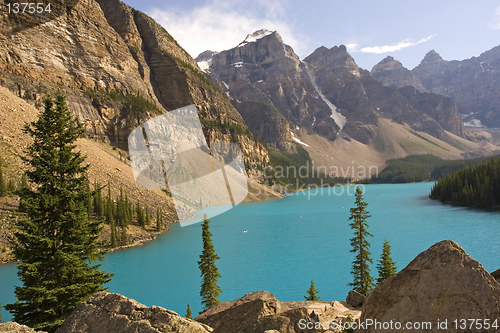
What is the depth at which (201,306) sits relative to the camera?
25.5 meters

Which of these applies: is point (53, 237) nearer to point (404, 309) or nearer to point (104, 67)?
point (404, 309)

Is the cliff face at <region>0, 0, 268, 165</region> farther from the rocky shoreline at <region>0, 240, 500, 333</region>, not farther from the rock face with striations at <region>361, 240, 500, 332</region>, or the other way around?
the rock face with striations at <region>361, 240, 500, 332</region>

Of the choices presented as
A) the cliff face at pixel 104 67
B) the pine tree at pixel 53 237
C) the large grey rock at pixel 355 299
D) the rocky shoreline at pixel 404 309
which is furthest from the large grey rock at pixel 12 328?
the cliff face at pixel 104 67

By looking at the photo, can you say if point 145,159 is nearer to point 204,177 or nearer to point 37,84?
point 204,177

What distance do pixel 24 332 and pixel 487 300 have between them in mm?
8357

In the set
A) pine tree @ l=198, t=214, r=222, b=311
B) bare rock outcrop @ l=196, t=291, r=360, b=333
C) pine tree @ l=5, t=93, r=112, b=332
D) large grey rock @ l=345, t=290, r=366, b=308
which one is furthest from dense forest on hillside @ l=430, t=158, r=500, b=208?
pine tree @ l=5, t=93, r=112, b=332

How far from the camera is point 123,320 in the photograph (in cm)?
614

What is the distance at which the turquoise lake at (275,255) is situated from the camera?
28500 millimetres

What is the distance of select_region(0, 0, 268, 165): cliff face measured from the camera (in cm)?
7694

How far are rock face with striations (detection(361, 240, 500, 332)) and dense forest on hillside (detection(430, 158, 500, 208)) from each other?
93849 mm

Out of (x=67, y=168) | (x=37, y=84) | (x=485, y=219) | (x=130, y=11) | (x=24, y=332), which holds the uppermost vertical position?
(x=130, y=11)

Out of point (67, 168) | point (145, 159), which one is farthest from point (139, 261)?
point (145, 159)

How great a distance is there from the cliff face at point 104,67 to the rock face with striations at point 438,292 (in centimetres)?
8573

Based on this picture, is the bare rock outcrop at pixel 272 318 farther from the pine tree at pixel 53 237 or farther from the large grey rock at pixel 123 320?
the pine tree at pixel 53 237
